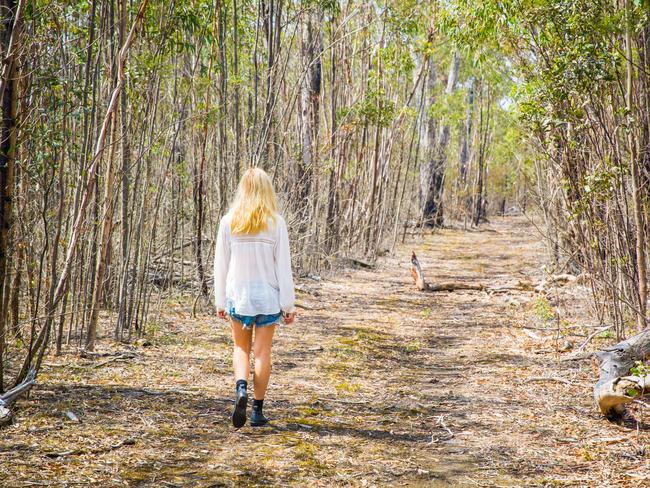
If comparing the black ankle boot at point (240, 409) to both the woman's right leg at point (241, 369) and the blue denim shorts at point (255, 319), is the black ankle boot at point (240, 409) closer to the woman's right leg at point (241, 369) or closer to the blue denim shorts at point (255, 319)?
the woman's right leg at point (241, 369)

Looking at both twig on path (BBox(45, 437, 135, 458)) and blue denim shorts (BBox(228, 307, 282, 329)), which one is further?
blue denim shorts (BBox(228, 307, 282, 329))

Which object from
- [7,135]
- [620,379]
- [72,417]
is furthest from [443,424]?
[7,135]

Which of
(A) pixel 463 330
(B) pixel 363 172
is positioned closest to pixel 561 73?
(A) pixel 463 330

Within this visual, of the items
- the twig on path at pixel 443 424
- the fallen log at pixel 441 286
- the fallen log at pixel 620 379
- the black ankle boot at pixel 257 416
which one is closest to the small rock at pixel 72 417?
Result: the black ankle boot at pixel 257 416

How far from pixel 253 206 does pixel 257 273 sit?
17.2 inches

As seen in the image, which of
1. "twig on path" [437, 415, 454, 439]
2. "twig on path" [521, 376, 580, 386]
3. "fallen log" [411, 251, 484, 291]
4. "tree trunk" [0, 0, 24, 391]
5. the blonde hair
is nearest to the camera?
"tree trunk" [0, 0, 24, 391]

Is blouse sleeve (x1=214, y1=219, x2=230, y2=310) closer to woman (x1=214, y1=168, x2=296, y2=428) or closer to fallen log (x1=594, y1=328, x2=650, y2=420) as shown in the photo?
woman (x1=214, y1=168, x2=296, y2=428)

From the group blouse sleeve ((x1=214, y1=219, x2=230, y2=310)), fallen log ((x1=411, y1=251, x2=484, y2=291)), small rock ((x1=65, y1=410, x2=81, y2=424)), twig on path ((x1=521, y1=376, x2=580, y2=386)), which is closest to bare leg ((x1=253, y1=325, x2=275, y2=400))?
blouse sleeve ((x1=214, y1=219, x2=230, y2=310))

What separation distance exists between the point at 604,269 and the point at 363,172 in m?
10.0

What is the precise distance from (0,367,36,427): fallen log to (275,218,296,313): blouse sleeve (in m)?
1.74

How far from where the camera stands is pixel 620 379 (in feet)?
16.6

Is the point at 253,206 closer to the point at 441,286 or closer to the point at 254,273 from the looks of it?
the point at 254,273

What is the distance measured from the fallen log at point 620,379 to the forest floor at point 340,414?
17 centimetres

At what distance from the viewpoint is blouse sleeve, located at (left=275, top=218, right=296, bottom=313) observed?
4.79m
